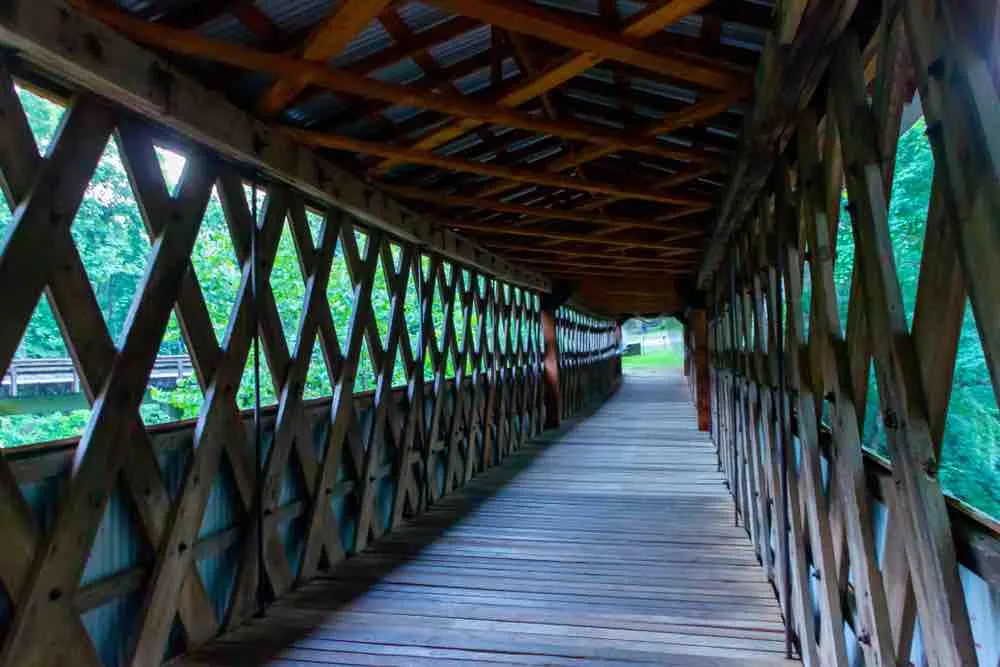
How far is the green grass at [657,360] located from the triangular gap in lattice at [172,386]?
3757cm

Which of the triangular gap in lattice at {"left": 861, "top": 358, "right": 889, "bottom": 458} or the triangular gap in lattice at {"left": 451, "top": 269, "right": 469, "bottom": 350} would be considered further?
the triangular gap in lattice at {"left": 451, "top": 269, "right": 469, "bottom": 350}

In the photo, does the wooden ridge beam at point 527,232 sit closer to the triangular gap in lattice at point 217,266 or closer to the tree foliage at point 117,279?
the tree foliage at point 117,279

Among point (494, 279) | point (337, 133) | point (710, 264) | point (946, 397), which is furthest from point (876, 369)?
point (494, 279)

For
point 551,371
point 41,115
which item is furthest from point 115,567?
point 551,371

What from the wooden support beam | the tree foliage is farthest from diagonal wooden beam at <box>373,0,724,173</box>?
the tree foliage

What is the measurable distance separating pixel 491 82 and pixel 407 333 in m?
2.36

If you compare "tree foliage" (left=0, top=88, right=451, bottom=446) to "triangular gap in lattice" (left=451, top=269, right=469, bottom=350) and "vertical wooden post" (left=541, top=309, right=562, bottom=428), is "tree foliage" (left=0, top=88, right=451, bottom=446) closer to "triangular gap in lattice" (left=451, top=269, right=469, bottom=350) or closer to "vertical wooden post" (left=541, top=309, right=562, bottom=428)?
"triangular gap in lattice" (left=451, top=269, right=469, bottom=350)

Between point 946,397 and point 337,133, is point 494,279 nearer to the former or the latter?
point 337,133

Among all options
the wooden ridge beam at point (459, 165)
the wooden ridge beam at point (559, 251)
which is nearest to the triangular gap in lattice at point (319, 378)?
the wooden ridge beam at point (459, 165)

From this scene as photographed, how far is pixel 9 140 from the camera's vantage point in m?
1.95

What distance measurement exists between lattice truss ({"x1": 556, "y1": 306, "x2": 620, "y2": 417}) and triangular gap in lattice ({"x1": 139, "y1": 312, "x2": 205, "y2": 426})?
886 cm

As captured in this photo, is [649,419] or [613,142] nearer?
[613,142]

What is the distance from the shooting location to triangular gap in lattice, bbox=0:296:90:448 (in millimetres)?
2051

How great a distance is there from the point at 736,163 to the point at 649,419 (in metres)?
9.75
